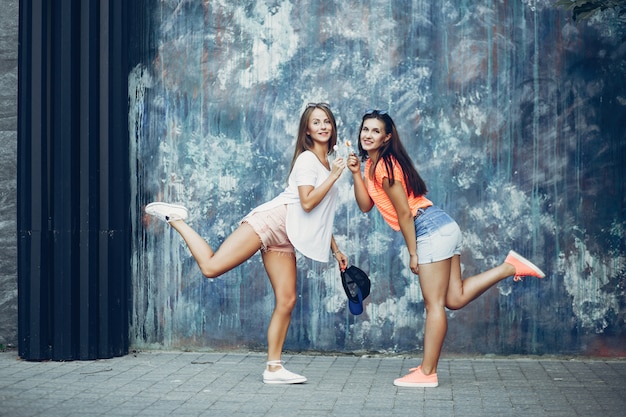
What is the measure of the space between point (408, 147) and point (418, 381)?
2326 mm

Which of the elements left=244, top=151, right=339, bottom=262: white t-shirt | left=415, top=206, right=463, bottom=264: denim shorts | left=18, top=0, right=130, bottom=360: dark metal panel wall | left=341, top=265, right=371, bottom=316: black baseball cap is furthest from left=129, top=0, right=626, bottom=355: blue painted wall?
left=244, top=151, right=339, bottom=262: white t-shirt

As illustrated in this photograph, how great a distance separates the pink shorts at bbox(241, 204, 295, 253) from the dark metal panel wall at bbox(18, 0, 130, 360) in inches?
67.0

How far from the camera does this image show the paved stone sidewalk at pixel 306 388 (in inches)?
250

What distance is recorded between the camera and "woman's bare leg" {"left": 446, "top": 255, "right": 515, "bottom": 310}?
23.9 feet

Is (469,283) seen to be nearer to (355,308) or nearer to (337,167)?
(355,308)

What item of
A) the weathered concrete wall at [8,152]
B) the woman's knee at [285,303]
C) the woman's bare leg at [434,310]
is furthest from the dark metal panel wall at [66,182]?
the woman's bare leg at [434,310]

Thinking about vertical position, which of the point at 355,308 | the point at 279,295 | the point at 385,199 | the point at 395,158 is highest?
the point at 395,158

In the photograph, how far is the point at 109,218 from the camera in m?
8.48

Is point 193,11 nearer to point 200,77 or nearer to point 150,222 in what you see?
point 200,77

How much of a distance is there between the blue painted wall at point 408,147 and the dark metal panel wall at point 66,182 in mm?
625

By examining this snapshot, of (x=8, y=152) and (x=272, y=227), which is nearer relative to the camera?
(x=272, y=227)

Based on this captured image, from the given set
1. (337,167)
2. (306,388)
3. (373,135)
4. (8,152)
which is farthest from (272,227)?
(8,152)

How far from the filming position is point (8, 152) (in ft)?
29.7

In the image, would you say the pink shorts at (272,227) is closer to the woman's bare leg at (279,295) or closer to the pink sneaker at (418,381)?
the woman's bare leg at (279,295)
